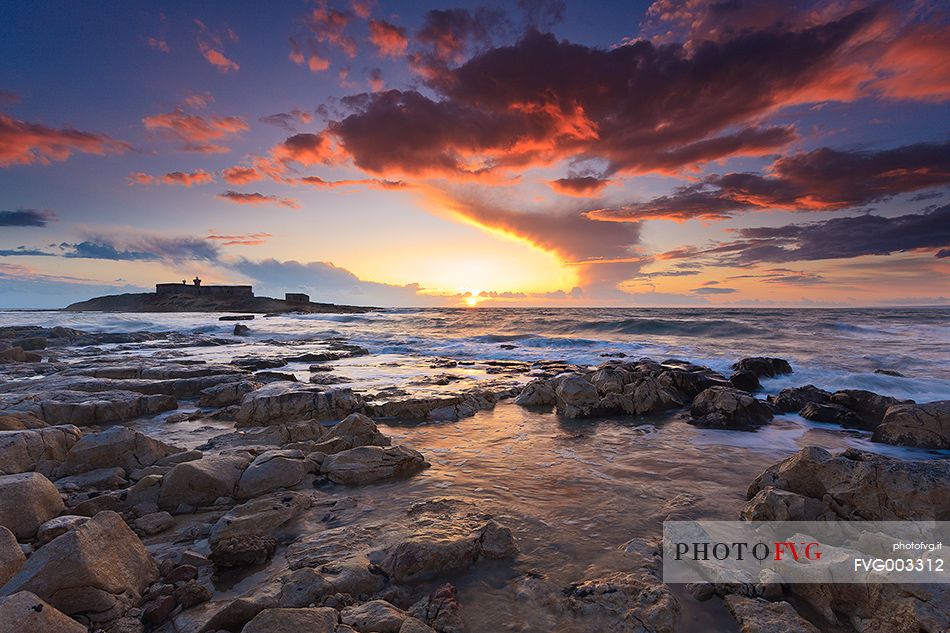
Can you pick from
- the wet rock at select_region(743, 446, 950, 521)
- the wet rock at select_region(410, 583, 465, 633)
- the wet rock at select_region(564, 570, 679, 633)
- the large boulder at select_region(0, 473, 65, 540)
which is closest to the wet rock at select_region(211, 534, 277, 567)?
the wet rock at select_region(410, 583, 465, 633)

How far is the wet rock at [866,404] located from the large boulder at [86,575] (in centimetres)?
1445

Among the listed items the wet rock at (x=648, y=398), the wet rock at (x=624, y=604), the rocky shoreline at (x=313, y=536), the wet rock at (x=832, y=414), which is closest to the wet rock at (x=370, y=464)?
the rocky shoreline at (x=313, y=536)

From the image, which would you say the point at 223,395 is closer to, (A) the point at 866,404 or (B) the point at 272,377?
(B) the point at 272,377

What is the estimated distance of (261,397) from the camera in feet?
33.9

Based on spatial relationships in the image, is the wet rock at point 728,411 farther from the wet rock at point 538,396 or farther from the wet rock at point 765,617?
the wet rock at point 765,617

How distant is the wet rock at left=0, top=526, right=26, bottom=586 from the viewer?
3.52m

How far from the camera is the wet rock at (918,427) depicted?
28.3 feet

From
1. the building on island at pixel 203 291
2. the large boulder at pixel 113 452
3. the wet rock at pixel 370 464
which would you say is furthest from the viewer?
the building on island at pixel 203 291

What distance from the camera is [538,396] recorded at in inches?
496

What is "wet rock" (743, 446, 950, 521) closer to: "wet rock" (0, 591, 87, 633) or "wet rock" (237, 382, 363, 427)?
"wet rock" (0, 591, 87, 633)

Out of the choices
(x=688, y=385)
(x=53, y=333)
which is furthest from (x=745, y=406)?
(x=53, y=333)

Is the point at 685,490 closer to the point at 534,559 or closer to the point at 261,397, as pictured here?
the point at 534,559

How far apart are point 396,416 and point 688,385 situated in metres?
9.30

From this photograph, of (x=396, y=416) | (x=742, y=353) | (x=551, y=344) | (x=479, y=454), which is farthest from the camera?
(x=551, y=344)
